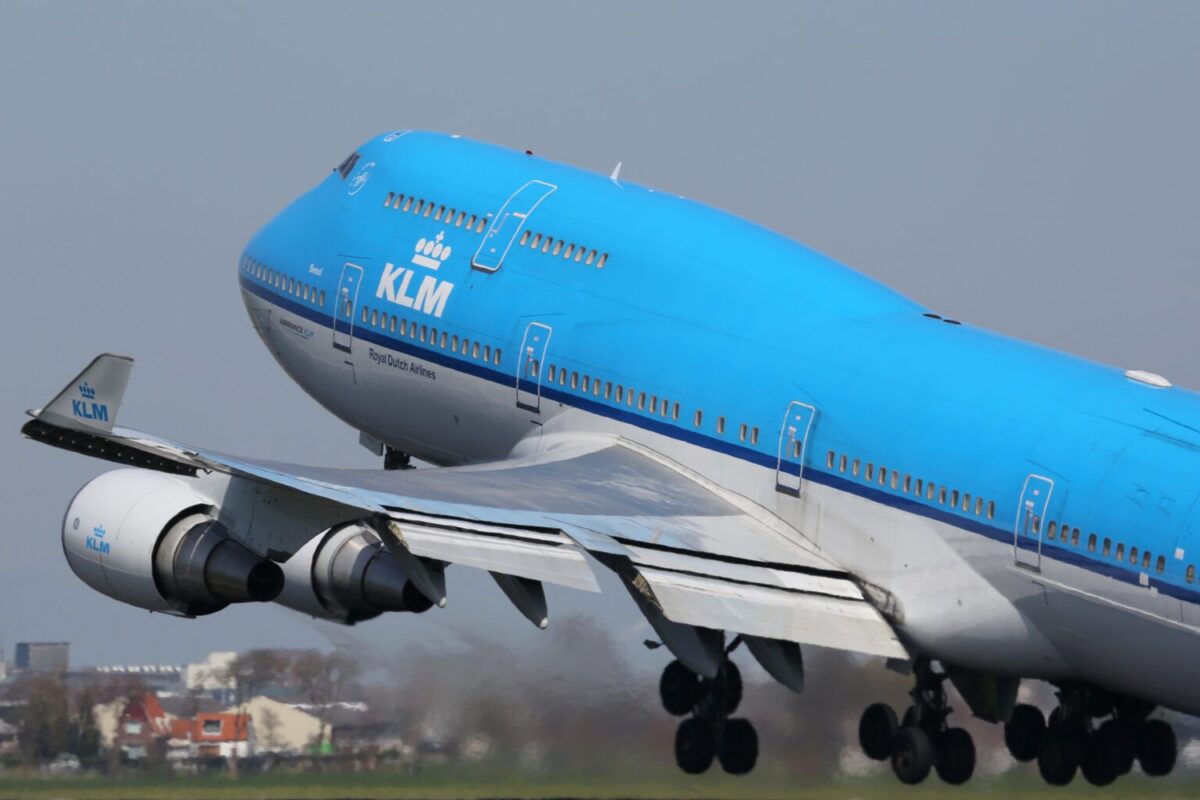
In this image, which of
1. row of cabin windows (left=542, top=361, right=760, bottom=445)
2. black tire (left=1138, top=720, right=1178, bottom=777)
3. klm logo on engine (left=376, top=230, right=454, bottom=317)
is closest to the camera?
row of cabin windows (left=542, top=361, right=760, bottom=445)

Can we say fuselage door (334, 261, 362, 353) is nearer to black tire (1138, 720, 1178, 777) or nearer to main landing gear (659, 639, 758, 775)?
main landing gear (659, 639, 758, 775)

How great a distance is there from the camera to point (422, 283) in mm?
39344

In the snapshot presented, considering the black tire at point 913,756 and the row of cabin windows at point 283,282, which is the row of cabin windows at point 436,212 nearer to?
the row of cabin windows at point 283,282

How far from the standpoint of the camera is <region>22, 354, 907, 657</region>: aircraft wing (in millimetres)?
29109

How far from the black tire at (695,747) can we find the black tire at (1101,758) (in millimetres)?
4443

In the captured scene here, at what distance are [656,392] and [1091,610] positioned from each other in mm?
6900

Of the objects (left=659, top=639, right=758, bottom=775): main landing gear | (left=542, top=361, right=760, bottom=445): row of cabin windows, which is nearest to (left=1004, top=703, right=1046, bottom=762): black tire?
(left=659, top=639, right=758, bottom=775): main landing gear

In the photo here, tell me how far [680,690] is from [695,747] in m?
0.90

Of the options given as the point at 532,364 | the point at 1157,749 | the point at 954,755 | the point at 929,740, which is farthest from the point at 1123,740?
the point at 532,364

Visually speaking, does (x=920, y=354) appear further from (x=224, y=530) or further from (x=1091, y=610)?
(x=224, y=530)

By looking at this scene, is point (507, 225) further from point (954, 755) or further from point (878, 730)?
point (954, 755)

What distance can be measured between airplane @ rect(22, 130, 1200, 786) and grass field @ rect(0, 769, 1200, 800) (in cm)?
61

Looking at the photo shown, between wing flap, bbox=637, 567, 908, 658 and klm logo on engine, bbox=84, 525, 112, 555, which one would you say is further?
klm logo on engine, bbox=84, 525, 112, 555

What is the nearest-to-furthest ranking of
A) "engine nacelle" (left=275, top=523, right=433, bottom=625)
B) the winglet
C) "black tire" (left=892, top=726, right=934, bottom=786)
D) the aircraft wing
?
the winglet
the aircraft wing
"engine nacelle" (left=275, top=523, right=433, bottom=625)
"black tire" (left=892, top=726, right=934, bottom=786)
